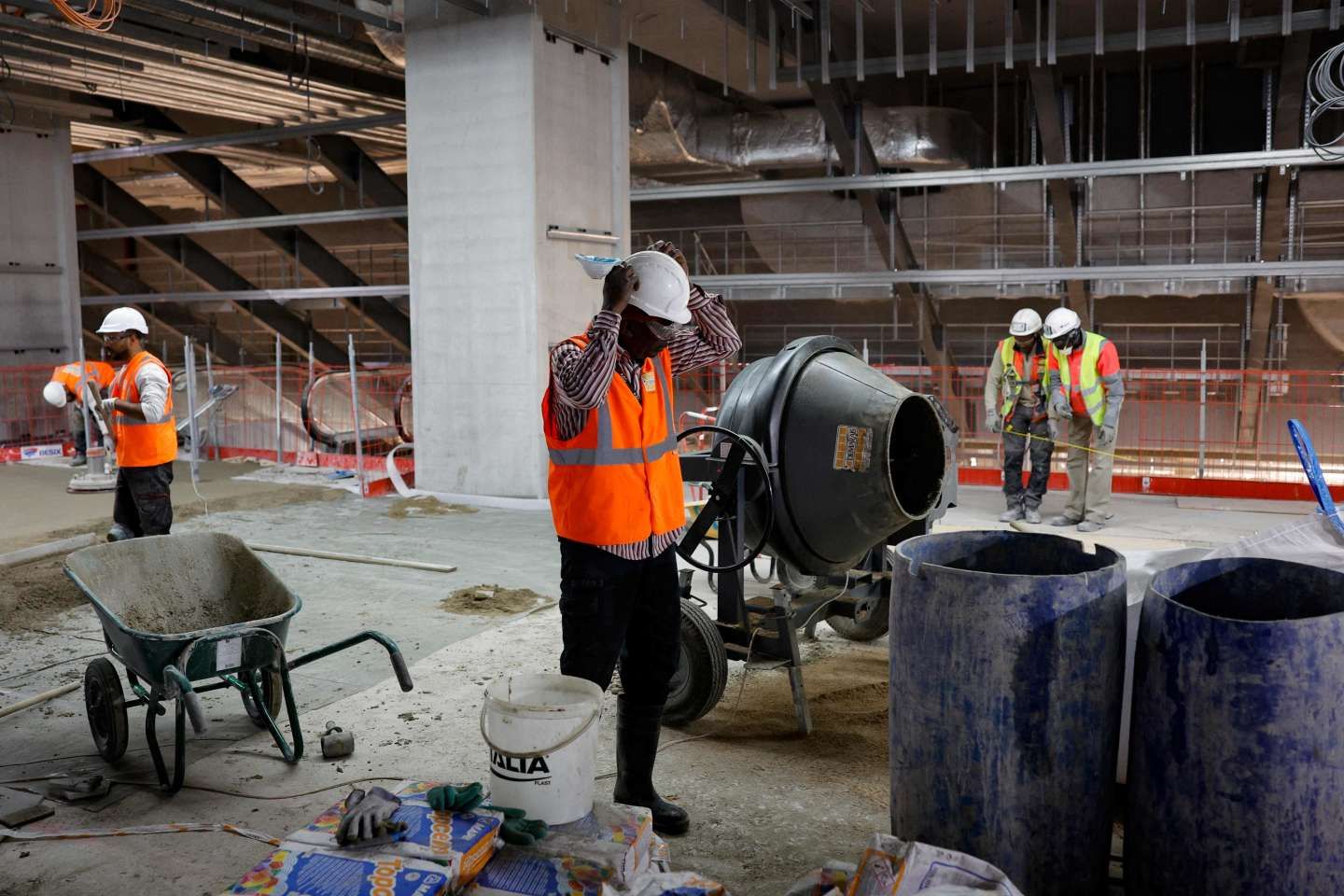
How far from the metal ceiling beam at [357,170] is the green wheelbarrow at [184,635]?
38.7ft

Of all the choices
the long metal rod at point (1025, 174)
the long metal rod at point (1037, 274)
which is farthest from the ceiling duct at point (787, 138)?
the long metal rod at point (1037, 274)

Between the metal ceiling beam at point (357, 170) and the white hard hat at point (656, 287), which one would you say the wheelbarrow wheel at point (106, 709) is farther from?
the metal ceiling beam at point (357, 170)

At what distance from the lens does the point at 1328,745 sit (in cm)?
263

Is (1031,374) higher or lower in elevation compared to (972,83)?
lower

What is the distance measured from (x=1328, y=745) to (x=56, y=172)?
1718 cm

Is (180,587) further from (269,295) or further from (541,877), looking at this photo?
(269,295)

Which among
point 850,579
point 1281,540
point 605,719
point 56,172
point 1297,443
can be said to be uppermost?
point 56,172

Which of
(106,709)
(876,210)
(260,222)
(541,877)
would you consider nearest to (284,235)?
(260,222)

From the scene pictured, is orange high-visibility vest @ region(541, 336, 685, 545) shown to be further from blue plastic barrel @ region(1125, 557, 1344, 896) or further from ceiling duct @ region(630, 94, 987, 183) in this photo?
ceiling duct @ region(630, 94, 987, 183)

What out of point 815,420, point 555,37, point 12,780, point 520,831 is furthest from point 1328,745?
point 555,37

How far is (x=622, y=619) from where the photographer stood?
3625 mm

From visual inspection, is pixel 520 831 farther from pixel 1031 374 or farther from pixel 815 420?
pixel 1031 374

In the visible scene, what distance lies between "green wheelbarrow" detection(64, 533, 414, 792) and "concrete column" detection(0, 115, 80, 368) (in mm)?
12950

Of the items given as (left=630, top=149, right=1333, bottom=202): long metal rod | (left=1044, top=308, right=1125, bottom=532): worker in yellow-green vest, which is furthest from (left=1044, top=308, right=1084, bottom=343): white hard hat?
(left=630, top=149, right=1333, bottom=202): long metal rod
